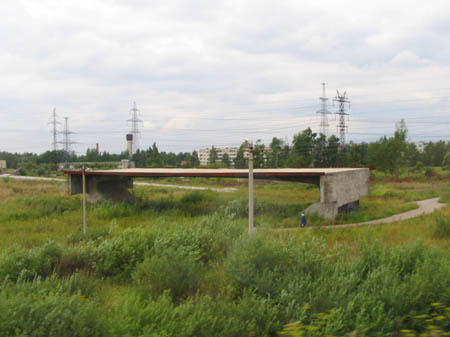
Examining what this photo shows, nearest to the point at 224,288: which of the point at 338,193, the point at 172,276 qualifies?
the point at 172,276

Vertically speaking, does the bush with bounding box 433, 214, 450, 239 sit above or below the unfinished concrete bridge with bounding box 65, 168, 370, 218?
below

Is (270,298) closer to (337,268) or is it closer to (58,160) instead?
(337,268)

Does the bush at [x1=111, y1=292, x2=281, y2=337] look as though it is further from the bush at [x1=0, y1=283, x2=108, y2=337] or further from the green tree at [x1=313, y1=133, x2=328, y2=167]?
the green tree at [x1=313, y1=133, x2=328, y2=167]

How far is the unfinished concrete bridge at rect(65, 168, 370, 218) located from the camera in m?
21.5

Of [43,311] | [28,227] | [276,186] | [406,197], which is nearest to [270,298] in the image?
[43,311]

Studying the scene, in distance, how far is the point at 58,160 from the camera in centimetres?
7994

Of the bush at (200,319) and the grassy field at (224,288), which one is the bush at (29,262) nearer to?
the grassy field at (224,288)

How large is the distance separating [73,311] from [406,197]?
34.1m

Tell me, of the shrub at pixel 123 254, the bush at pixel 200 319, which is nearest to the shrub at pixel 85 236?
the shrub at pixel 123 254

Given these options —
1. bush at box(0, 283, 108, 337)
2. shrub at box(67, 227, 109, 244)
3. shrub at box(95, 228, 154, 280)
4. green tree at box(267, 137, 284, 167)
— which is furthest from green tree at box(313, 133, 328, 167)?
bush at box(0, 283, 108, 337)

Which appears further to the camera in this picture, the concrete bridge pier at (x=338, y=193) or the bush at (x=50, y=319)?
the concrete bridge pier at (x=338, y=193)

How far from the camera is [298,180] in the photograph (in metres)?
22.5

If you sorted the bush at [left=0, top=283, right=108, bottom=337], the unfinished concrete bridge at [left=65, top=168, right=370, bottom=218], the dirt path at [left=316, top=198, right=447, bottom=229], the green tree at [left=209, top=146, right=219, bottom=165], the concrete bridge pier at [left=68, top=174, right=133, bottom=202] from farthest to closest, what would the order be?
the green tree at [left=209, top=146, right=219, bottom=165] → the concrete bridge pier at [left=68, top=174, right=133, bottom=202] → the unfinished concrete bridge at [left=65, top=168, right=370, bottom=218] → the dirt path at [left=316, top=198, right=447, bottom=229] → the bush at [left=0, top=283, right=108, bottom=337]

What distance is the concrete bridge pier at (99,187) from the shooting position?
27.5 meters
